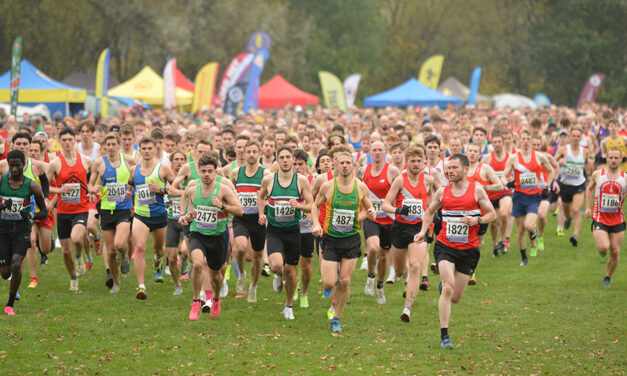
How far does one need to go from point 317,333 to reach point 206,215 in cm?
182

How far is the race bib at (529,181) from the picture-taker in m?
14.3

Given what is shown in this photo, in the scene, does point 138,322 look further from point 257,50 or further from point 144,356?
point 257,50

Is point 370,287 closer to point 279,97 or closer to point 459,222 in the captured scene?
point 459,222

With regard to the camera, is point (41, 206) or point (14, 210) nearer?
point (14, 210)

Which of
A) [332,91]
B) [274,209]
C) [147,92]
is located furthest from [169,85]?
[274,209]

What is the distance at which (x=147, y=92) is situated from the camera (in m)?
41.9

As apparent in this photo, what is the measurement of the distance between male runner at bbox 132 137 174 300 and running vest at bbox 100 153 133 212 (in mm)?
144

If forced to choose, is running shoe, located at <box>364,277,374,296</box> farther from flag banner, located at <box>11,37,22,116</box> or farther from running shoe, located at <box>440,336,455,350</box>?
flag banner, located at <box>11,37,22,116</box>

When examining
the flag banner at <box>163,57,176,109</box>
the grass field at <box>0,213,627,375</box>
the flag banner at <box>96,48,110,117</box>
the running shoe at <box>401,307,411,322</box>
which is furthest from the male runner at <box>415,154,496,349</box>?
the flag banner at <box>163,57,176,109</box>

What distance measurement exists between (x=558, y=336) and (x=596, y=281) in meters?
3.62

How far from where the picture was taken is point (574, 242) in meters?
15.4

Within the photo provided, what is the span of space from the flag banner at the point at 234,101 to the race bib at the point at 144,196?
19680 millimetres

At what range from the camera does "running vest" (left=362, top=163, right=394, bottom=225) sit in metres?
11.2

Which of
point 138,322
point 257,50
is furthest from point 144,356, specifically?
point 257,50
